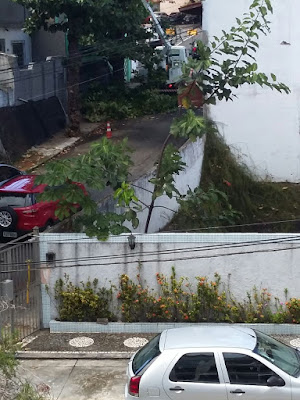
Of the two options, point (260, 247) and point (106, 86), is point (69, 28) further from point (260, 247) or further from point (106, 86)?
point (260, 247)

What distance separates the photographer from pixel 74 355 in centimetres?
1207

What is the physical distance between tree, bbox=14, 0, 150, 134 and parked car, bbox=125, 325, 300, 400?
15241mm

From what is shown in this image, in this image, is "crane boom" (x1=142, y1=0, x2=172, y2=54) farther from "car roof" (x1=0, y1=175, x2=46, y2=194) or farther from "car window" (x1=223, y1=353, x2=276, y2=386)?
"car window" (x1=223, y1=353, x2=276, y2=386)

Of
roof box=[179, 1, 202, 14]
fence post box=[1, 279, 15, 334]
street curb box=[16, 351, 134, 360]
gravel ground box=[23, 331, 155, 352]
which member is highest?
roof box=[179, 1, 202, 14]

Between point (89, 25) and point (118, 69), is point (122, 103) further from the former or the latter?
point (89, 25)

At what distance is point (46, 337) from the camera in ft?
42.6

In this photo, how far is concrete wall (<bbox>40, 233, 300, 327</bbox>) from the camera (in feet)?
42.3

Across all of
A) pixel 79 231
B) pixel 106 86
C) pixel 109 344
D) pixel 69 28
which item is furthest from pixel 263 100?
pixel 109 344

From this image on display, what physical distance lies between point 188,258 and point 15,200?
470 centimetres

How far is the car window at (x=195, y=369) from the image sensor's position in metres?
8.59

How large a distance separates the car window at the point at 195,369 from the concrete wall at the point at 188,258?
441 cm

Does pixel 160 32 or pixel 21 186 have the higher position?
pixel 160 32

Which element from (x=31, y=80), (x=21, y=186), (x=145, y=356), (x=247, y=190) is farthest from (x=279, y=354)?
(x=31, y=80)

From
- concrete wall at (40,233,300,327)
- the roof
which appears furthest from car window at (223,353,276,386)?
the roof
